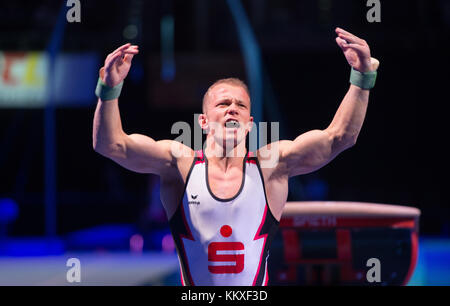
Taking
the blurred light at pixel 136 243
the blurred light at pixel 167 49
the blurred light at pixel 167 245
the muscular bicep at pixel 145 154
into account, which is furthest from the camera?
the blurred light at pixel 167 49

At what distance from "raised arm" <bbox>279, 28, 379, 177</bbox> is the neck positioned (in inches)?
7.9

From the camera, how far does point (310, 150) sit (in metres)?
2.56

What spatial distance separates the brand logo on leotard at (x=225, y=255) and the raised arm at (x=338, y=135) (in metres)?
0.44

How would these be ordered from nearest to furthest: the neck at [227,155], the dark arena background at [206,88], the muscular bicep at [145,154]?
1. the muscular bicep at [145,154]
2. the neck at [227,155]
3. the dark arena background at [206,88]

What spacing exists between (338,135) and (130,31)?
972 centimetres

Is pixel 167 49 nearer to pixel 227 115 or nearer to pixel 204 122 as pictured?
pixel 204 122

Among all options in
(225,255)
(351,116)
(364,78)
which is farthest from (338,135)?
(225,255)

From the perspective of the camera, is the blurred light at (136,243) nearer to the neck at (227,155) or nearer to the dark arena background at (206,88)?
the dark arena background at (206,88)

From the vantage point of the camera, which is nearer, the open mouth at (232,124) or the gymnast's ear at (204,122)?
the open mouth at (232,124)

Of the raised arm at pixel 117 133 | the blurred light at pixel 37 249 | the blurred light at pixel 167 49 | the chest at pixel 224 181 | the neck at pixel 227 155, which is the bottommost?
the blurred light at pixel 37 249

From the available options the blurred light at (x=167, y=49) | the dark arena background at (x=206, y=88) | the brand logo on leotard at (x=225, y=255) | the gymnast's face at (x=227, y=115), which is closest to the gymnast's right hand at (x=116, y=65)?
the gymnast's face at (x=227, y=115)

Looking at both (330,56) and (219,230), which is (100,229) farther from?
(219,230)

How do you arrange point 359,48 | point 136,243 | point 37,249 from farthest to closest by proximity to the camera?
point 136,243 < point 37,249 < point 359,48

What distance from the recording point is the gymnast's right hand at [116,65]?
230 centimetres
